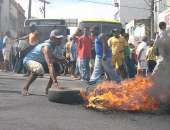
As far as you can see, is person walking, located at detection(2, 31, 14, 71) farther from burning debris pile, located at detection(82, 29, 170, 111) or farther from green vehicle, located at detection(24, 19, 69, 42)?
burning debris pile, located at detection(82, 29, 170, 111)

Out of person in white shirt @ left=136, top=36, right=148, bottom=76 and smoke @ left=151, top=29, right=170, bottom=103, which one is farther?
person in white shirt @ left=136, top=36, right=148, bottom=76

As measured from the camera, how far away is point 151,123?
8.88m

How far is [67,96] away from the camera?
448 inches

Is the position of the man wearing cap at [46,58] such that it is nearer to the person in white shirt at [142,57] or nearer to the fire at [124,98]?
the fire at [124,98]

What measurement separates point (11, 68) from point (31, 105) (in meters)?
15.5

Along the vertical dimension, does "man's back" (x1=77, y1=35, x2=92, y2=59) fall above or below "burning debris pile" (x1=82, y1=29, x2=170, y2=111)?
above

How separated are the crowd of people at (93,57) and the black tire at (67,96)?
68 cm

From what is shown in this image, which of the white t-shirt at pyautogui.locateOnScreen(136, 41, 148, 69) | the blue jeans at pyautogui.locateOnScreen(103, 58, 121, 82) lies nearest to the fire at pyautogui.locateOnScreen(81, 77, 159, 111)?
the blue jeans at pyautogui.locateOnScreen(103, 58, 121, 82)

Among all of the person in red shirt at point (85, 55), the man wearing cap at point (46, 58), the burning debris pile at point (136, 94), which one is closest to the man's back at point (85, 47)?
the person in red shirt at point (85, 55)

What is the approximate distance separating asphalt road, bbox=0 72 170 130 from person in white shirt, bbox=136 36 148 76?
7.54m

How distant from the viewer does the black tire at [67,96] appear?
37.4 feet

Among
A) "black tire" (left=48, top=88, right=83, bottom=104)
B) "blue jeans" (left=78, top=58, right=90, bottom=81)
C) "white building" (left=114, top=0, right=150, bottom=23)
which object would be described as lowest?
"black tire" (left=48, top=88, right=83, bottom=104)

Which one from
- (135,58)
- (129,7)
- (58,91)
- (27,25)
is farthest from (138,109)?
(129,7)

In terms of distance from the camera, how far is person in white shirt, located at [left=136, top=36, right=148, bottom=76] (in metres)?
18.5
